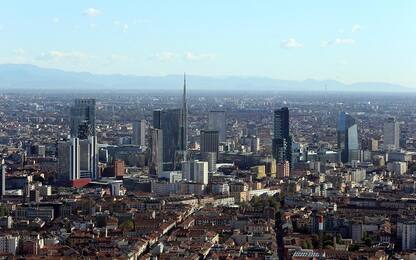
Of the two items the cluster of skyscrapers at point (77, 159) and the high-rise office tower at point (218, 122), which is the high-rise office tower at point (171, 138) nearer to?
the cluster of skyscrapers at point (77, 159)

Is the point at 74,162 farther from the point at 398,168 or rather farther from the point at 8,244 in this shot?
the point at 8,244

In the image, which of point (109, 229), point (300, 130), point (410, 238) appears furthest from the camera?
point (300, 130)

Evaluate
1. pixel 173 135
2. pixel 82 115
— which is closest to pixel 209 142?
pixel 173 135

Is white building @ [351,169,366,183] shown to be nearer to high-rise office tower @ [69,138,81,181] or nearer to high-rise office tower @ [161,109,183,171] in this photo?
high-rise office tower @ [161,109,183,171]

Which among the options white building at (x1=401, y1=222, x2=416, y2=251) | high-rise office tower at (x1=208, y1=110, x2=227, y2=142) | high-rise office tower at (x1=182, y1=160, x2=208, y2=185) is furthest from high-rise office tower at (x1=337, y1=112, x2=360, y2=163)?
white building at (x1=401, y1=222, x2=416, y2=251)

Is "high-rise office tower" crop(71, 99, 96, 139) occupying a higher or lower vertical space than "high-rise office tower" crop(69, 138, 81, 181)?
higher

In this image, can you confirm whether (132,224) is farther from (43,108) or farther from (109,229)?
(43,108)

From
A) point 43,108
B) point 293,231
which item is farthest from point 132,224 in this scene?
point 43,108
